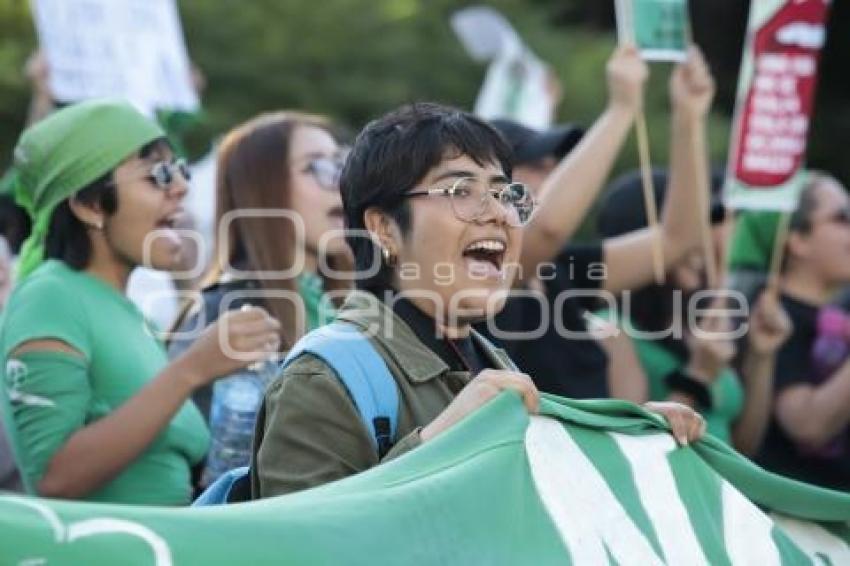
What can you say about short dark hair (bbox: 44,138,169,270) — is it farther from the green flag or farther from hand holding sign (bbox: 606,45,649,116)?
hand holding sign (bbox: 606,45,649,116)

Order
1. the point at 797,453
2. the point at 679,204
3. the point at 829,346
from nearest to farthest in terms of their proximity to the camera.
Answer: the point at 679,204
the point at 797,453
the point at 829,346


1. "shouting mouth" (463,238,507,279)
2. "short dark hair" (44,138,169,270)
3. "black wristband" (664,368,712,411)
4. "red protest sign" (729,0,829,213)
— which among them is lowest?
"black wristband" (664,368,712,411)

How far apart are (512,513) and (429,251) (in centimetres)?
53

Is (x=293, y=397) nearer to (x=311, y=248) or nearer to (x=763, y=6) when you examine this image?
(x=311, y=248)

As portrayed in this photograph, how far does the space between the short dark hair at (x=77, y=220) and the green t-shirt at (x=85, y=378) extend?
55mm

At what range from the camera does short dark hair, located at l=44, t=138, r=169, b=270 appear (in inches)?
181

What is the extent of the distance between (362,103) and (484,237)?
8.80 m

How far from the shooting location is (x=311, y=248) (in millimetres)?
5051

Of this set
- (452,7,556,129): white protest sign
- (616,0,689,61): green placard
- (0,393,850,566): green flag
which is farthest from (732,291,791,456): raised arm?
(0,393,850,566): green flag

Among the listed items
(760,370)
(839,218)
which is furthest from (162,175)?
(839,218)

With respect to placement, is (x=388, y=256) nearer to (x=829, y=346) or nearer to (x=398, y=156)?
(x=398, y=156)

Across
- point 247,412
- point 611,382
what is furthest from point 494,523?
point 611,382

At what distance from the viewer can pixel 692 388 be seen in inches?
241

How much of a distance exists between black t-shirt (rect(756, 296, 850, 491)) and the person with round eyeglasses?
10.2 feet
